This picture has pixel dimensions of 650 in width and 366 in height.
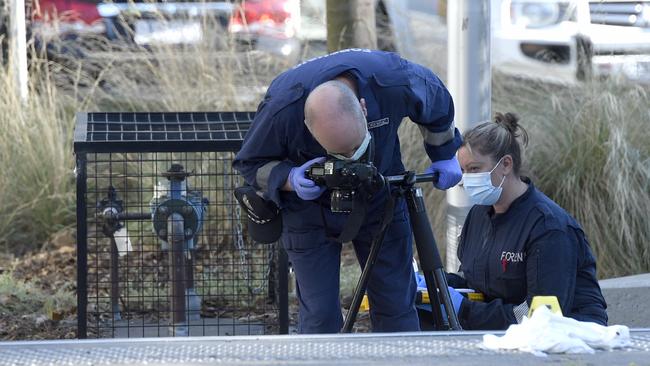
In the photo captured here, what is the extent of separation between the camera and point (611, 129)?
6.37m

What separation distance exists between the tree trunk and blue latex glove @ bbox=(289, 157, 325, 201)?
3945 mm

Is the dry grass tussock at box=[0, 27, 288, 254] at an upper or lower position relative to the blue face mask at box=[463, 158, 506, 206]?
upper

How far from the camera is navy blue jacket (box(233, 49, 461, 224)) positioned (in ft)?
12.5

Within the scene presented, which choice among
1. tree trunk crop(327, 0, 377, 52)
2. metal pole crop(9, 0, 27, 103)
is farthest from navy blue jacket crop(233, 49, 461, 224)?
metal pole crop(9, 0, 27, 103)

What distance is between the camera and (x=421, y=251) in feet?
12.9

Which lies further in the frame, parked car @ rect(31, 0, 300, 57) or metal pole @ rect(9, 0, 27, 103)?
parked car @ rect(31, 0, 300, 57)

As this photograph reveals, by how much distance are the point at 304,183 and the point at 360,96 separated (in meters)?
A: 0.38

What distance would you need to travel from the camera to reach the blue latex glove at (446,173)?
13.1 feet

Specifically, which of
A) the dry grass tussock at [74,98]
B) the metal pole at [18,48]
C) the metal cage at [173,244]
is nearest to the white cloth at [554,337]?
the metal cage at [173,244]

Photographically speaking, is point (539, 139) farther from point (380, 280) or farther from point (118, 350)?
point (118, 350)

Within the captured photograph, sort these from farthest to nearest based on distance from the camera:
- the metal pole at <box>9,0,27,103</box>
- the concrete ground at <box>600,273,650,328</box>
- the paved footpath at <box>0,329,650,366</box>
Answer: the metal pole at <box>9,0,27,103</box> → the concrete ground at <box>600,273,650,328</box> → the paved footpath at <box>0,329,650,366</box>

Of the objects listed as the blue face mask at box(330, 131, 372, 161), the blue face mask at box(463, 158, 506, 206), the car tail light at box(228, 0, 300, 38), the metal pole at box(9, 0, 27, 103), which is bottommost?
the blue face mask at box(463, 158, 506, 206)

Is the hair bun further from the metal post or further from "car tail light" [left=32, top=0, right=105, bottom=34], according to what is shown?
"car tail light" [left=32, top=0, right=105, bottom=34]

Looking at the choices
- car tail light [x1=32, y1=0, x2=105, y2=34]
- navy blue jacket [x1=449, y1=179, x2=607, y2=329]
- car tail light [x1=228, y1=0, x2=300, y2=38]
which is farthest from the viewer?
car tail light [x1=32, y1=0, x2=105, y2=34]
